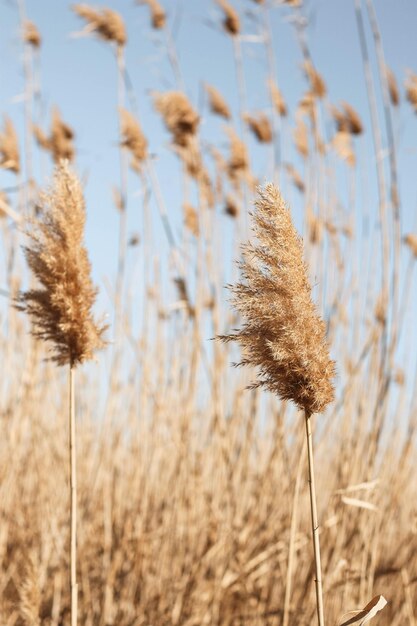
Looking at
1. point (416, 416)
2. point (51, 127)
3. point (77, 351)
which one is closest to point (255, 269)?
point (77, 351)

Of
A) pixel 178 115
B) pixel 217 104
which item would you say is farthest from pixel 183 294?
pixel 217 104

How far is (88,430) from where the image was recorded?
357cm

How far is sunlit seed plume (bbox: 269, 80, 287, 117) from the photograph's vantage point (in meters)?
3.36

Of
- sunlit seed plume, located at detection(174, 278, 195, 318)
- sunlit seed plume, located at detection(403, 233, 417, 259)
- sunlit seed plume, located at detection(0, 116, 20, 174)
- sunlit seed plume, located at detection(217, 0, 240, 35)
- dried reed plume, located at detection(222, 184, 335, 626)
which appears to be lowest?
dried reed plume, located at detection(222, 184, 335, 626)

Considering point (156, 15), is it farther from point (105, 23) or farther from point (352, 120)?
point (352, 120)

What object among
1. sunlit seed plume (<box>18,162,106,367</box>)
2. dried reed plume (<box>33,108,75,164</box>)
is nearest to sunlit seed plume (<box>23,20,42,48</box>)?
dried reed plume (<box>33,108,75,164</box>)

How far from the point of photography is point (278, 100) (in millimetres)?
3598

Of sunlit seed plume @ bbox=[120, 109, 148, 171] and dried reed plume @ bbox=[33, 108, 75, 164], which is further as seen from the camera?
dried reed plume @ bbox=[33, 108, 75, 164]

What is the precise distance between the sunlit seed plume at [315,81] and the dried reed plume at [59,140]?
3.53 feet

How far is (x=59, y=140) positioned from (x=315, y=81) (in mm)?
1140

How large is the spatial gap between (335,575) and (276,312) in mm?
1548

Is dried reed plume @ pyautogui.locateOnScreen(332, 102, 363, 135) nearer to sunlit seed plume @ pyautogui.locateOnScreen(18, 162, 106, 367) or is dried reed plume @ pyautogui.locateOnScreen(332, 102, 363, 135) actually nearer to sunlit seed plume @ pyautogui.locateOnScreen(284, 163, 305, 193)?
sunlit seed plume @ pyautogui.locateOnScreen(284, 163, 305, 193)

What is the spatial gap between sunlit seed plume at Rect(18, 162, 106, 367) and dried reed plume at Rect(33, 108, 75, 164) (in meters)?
2.06

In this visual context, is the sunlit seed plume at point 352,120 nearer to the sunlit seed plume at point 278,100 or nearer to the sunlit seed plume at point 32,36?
the sunlit seed plume at point 278,100
